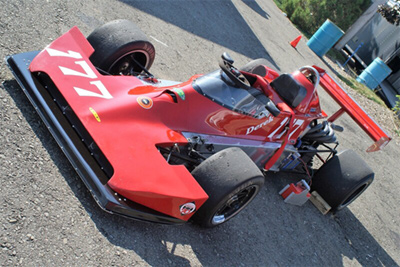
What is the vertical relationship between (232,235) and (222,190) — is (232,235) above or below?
below

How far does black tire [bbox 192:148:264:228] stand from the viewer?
12.2 feet

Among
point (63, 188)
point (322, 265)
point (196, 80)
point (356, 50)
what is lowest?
point (63, 188)


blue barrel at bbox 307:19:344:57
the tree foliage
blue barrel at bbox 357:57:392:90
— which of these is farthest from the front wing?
the tree foliage

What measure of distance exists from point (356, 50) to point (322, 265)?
14.1 m

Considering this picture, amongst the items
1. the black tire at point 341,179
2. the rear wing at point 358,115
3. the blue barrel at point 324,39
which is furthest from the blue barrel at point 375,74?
the black tire at point 341,179

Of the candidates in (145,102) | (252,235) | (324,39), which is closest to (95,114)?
(145,102)

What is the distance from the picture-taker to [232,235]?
4359 millimetres

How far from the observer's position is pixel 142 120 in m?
3.95

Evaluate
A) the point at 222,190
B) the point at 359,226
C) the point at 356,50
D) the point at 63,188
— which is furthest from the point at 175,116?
the point at 356,50

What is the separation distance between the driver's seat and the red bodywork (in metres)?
0.13

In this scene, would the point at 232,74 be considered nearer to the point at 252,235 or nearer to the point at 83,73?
the point at 83,73

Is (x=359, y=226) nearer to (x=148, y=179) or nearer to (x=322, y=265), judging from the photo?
(x=322, y=265)

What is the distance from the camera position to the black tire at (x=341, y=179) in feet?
18.4

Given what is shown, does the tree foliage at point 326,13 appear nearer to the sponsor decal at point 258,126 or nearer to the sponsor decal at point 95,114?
the sponsor decal at point 258,126
